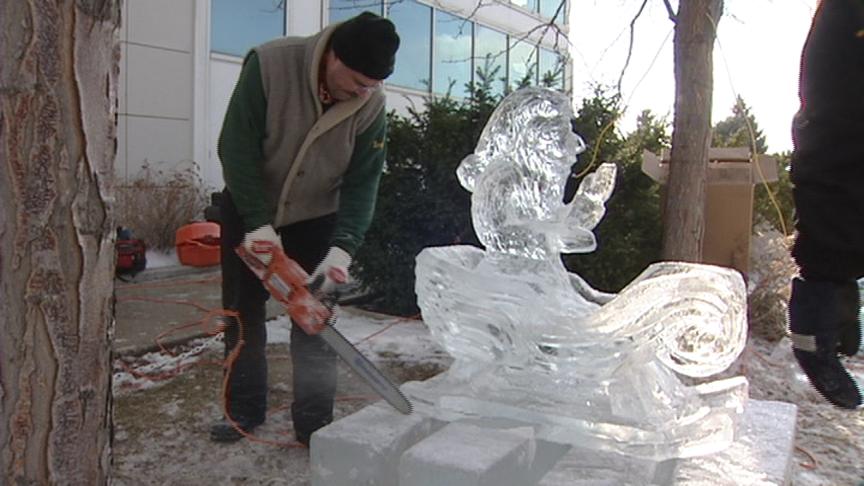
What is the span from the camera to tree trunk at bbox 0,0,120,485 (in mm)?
1315

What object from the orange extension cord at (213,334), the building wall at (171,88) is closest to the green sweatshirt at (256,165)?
the orange extension cord at (213,334)

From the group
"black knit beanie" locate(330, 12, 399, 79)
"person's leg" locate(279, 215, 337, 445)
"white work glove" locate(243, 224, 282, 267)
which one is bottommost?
"person's leg" locate(279, 215, 337, 445)

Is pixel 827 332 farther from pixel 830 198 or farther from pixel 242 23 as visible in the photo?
pixel 242 23

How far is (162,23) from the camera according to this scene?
7.21 m

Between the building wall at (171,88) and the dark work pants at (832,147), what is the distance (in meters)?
5.35

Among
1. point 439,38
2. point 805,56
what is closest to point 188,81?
point 439,38

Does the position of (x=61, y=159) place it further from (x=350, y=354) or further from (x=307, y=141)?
(x=307, y=141)

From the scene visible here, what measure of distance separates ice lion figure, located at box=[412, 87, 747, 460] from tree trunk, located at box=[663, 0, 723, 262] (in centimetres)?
204

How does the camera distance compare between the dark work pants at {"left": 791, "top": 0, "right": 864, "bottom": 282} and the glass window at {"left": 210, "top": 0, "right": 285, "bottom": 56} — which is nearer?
the dark work pants at {"left": 791, "top": 0, "right": 864, "bottom": 282}

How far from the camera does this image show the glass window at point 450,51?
35.1ft

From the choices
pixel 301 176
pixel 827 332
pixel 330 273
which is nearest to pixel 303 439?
pixel 330 273

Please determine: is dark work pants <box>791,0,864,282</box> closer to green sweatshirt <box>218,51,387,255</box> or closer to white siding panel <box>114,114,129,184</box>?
green sweatshirt <box>218,51,387,255</box>

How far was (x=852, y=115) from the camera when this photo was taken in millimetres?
1367

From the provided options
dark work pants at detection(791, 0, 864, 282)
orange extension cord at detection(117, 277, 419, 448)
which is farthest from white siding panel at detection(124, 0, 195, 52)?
dark work pants at detection(791, 0, 864, 282)
